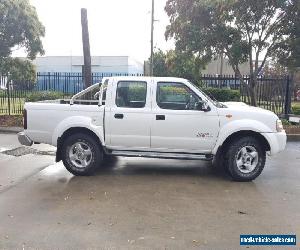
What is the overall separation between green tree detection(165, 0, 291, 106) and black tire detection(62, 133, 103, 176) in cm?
798

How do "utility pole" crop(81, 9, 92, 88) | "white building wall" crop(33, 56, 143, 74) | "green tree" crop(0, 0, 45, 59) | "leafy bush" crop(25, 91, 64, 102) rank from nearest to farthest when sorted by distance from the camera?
"utility pole" crop(81, 9, 92, 88) → "leafy bush" crop(25, 91, 64, 102) → "green tree" crop(0, 0, 45, 59) → "white building wall" crop(33, 56, 143, 74)

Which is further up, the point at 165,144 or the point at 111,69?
the point at 111,69

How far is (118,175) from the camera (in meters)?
7.37

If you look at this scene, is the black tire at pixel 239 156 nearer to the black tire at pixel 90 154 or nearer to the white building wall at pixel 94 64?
the black tire at pixel 90 154

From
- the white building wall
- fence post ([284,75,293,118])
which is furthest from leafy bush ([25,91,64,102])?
the white building wall

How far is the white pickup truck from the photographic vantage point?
7051mm

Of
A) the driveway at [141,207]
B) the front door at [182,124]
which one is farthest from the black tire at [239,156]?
the front door at [182,124]

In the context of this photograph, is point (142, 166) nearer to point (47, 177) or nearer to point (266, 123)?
point (47, 177)

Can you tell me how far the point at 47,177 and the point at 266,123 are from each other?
13.2 feet

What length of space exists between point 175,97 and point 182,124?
0.53 metres

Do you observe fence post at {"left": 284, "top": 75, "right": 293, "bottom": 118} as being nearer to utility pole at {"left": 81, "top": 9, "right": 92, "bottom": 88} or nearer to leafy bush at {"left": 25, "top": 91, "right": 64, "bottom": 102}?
utility pole at {"left": 81, "top": 9, "right": 92, "bottom": 88}

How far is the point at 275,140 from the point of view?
277 inches

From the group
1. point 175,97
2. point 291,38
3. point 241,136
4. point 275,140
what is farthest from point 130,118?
point 291,38

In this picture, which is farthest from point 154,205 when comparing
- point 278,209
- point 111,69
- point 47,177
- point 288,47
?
point 111,69
